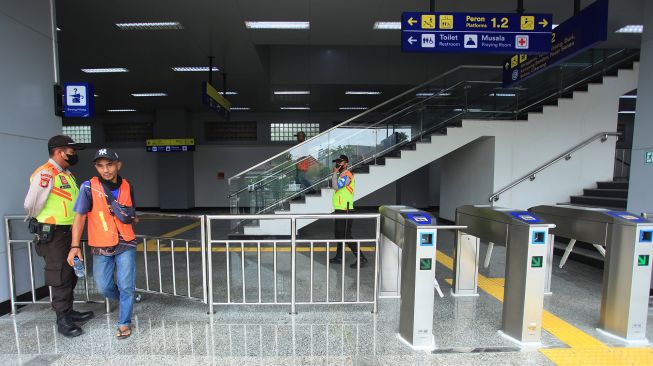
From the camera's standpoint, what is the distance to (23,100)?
3.73m

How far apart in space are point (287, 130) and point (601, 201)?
411 inches

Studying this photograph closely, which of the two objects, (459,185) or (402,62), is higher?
(402,62)

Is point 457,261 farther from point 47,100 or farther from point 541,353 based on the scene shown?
point 47,100

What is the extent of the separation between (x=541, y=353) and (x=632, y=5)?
668cm

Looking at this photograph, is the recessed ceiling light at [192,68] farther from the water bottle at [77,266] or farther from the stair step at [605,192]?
the stair step at [605,192]

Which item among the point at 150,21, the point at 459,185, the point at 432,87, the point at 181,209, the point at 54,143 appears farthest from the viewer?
the point at 181,209

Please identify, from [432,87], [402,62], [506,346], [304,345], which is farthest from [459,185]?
[304,345]

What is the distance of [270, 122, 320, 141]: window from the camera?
537 inches

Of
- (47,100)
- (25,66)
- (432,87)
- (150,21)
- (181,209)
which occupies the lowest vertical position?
(181,209)

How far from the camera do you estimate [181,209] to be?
13359 mm

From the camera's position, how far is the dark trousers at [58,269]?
3.09 metres

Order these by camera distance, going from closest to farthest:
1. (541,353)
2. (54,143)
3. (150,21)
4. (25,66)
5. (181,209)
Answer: (541,353) → (54,143) → (25,66) → (150,21) → (181,209)

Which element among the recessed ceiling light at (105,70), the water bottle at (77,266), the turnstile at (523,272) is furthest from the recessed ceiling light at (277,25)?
the turnstile at (523,272)

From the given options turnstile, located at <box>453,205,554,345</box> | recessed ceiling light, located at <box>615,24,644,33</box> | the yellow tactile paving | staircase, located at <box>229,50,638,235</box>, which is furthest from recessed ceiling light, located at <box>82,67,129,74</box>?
recessed ceiling light, located at <box>615,24,644,33</box>
